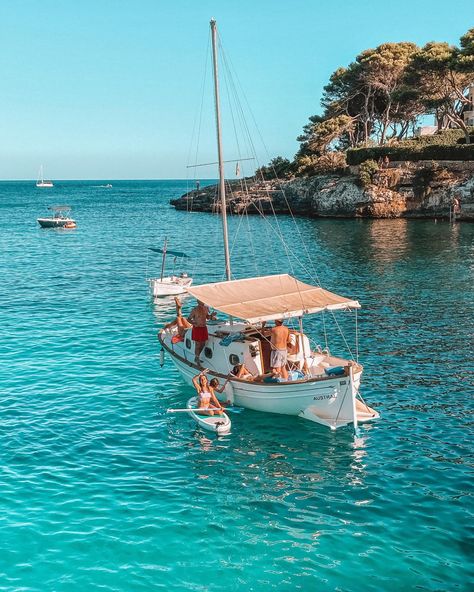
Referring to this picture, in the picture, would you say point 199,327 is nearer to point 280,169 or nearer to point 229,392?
point 229,392

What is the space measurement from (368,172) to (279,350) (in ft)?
229

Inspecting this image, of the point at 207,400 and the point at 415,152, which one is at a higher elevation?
the point at 415,152

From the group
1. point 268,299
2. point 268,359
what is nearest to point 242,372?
point 268,359

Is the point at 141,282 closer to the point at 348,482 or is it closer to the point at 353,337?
the point at 353,337

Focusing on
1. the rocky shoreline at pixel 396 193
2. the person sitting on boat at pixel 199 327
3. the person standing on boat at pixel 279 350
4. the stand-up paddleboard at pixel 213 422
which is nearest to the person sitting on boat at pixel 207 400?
the stand-up paddleboard at pixel 213 422

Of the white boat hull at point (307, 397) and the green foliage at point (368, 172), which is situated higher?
the green foliage at point (368, 172)

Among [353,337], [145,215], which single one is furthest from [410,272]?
[145,215]

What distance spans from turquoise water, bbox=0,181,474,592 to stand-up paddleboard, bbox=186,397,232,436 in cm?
34

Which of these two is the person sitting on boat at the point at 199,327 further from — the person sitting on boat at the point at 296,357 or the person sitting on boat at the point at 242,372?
the person sitting on boat at the point at 296,357

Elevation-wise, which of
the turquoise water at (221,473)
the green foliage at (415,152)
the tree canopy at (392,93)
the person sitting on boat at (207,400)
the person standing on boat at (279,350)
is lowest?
the turquoise water at (221,473)

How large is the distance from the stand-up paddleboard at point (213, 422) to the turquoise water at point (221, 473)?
1.12ft

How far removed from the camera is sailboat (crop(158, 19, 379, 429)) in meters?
20.9

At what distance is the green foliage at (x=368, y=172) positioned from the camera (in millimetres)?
86688

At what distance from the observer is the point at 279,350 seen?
22.0 meters
